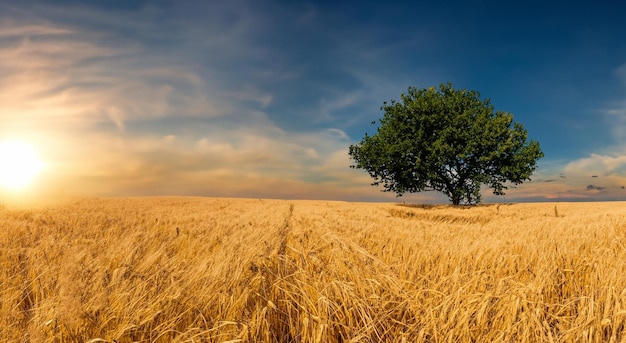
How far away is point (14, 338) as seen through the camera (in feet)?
8.16

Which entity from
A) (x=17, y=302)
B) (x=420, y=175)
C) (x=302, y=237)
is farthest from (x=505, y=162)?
(x=17, y=302)

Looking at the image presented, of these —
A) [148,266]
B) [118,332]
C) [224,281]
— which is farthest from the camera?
[148,266]

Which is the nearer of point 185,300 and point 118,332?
point 118,332

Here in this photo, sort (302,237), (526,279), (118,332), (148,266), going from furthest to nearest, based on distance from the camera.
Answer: (302,237)
(526,279)
(148,266)
(118,332)

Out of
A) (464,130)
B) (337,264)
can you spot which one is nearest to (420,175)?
(464,130)

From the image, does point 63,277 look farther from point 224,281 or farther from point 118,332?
point 224,281

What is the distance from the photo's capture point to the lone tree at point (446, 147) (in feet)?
95.9

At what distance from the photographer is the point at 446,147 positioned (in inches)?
1102

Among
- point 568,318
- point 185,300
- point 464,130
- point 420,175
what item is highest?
point 464,130

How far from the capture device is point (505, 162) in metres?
30.4

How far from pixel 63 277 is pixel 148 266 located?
37.0 inches

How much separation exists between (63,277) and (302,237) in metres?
3.93

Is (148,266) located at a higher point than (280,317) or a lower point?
higher

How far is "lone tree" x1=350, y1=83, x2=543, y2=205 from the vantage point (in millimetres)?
29234
